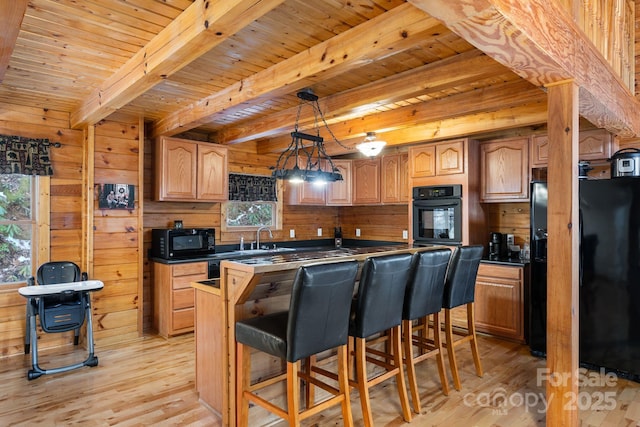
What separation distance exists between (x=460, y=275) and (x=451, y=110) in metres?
1.46

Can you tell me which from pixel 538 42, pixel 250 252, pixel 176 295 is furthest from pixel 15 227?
pixel 538 42

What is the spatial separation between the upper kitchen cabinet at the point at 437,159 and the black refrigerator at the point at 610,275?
4.41ft

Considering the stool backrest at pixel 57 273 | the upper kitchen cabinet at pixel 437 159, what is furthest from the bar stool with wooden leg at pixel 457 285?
the stool backrest at pixel 57 273

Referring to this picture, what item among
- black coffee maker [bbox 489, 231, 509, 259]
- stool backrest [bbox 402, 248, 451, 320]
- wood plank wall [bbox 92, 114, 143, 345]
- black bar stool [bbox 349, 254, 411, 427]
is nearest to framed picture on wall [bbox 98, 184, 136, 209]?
Result: wood plank wall [bbox 92, 114, 143, 345]

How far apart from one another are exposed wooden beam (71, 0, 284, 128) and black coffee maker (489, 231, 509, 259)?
11.9ft

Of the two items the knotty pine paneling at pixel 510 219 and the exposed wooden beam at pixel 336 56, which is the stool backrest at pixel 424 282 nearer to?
the exposed wooden beam at pixel 336 56

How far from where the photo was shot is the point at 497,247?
4.42 metres

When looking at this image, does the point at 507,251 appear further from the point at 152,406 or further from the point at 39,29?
the point at 39,29

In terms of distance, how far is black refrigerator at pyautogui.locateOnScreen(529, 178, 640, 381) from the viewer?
3088mm

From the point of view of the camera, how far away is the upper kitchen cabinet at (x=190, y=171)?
14.3 ft

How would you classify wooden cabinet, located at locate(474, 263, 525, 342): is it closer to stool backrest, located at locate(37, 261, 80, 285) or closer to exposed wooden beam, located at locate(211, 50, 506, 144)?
exposed wooden beam, located at locate(211, 50, 506, 144)

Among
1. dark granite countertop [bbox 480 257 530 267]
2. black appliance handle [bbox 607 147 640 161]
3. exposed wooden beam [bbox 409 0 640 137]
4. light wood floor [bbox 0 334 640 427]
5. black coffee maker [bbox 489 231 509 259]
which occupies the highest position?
exposed wooden beam [bbox 409 0 640 137]

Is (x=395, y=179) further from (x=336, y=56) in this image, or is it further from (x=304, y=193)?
(x=336, y=56)

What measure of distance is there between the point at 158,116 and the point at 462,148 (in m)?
3.32
